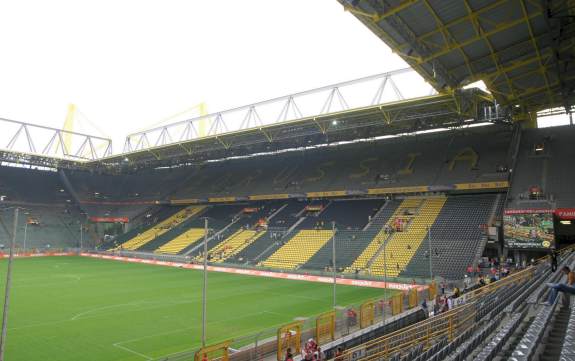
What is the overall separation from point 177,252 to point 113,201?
32.6 metres

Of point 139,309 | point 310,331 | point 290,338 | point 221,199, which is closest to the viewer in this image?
point 290,338

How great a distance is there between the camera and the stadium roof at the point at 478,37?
61.1 ft

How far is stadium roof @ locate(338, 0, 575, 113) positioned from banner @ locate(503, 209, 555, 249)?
403 inches

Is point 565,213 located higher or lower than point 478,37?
lower

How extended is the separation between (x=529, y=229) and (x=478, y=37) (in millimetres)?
17982

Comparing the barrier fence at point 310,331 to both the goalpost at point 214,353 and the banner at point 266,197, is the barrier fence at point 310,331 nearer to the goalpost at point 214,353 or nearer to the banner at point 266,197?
the goalpost at point 214,353

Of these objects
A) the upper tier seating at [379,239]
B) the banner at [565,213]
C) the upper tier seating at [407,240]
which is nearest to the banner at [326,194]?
the upper tier seating at [379,239]

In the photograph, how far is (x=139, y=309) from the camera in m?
23.9

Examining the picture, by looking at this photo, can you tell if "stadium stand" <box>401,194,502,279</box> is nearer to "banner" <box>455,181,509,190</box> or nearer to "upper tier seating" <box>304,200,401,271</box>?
"banner" <box>455,181,509,190</box>

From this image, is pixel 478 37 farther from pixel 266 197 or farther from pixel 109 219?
pixel 109 219

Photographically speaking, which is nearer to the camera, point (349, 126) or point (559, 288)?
point (559, 288)

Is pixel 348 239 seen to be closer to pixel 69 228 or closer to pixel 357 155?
pixel 357 155

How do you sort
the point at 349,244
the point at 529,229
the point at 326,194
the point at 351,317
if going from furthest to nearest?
the point at 326,194
the point at 349,244
the point at 529,229
the point at 351,317

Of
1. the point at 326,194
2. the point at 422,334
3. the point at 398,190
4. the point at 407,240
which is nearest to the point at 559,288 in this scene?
the point at 422,334
